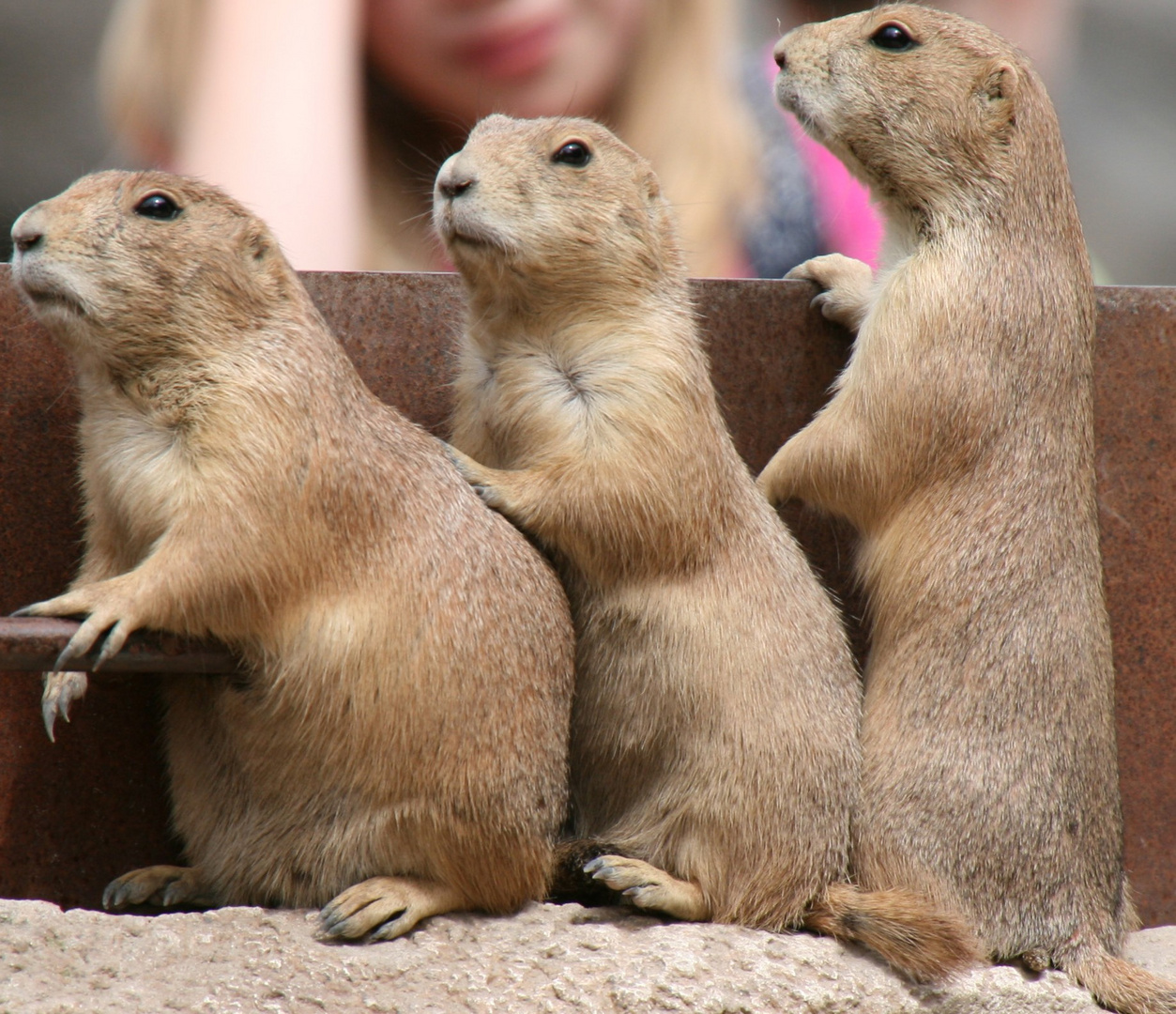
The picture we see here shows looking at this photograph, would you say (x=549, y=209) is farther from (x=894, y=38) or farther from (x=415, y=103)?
(x=415, y=103)

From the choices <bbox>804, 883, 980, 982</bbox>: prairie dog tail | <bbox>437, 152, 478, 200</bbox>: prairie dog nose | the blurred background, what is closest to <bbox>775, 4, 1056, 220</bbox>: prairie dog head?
<bbox>437, 152, 478, 200</bbox>: prairie dog nose

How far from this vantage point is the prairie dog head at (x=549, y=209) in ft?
9.84

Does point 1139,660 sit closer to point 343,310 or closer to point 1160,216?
point 343,310

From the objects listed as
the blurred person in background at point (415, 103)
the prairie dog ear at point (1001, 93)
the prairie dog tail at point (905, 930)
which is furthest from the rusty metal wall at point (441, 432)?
the blurred person in background at point (415, 103)

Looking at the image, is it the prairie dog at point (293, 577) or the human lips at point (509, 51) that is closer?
the prairie dog at point (293, 577)

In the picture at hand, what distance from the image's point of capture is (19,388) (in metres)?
3.18

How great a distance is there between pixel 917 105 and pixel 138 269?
1.99 metres

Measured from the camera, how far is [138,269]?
2.61 meters

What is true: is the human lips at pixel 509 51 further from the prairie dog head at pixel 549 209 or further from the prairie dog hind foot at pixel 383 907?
the prairie dog hind foot at pixel 383 907

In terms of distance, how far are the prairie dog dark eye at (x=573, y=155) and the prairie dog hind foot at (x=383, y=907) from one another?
1.75 metres

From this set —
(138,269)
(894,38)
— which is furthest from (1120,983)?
(138,269)

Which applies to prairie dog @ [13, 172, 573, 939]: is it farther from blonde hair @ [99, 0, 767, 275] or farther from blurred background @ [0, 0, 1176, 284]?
blurred background @ [0, 0, 1176, 284]

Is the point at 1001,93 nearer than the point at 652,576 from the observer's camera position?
No

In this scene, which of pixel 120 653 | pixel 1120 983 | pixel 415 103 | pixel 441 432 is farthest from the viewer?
pixel 415 103
